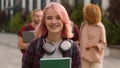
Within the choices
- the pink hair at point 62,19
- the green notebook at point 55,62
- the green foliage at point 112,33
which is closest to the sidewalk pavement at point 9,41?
the green foliage at point 112,33

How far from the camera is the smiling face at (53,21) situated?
3746 millimetres

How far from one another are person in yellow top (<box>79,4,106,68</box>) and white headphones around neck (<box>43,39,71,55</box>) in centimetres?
347

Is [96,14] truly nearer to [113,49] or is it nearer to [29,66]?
[29,66]

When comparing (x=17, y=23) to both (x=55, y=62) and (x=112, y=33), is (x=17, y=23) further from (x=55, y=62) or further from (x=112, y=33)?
(x=55, y=62)

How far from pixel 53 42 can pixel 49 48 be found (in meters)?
0.09

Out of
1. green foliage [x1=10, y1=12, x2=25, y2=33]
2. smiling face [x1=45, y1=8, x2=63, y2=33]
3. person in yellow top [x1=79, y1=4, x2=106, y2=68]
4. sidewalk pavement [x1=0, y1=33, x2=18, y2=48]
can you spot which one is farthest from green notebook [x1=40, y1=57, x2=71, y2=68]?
green foliage [x1=10, y1=12, x2=25, y2=33]

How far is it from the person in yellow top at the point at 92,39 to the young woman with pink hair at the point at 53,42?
135 inches

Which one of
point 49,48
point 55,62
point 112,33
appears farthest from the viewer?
point 112,33

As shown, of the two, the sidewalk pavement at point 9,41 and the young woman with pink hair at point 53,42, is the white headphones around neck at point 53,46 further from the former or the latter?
the sidewalk pavement at point 9,41

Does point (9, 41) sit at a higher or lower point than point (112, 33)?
lower

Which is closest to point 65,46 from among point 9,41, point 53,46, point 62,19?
point 53,46

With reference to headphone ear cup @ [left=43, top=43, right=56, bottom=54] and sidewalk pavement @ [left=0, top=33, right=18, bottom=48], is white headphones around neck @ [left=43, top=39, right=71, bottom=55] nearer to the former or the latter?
headphone ear cup @ [left=43, top=43, right=56, bottom=54]

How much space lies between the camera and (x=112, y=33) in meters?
21.7

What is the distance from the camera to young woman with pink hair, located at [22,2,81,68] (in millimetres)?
3742
